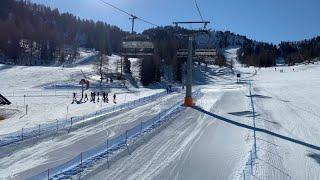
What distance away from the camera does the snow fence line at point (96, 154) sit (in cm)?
2233

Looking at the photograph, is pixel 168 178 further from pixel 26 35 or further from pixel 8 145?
pixel 26 35

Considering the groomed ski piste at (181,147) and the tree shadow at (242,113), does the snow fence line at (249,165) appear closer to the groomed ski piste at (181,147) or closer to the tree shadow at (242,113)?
the groomed ski piste at (181,147)

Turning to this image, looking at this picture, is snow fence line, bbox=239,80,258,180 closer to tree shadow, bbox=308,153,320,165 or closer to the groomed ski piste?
the groomed ski piste

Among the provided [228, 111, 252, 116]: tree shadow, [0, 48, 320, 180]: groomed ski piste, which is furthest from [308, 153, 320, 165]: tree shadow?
[228, 111, 252, 116]: tree shadow

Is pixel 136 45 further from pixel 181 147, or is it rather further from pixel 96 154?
pixel 96 154

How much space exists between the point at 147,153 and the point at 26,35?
164 m

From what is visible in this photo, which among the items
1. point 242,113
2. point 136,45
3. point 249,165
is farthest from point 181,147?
point 136,45

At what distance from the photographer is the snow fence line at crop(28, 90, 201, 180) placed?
73.3ft

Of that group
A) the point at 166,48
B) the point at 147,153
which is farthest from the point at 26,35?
the point at 147,153

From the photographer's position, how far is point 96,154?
2642 cm

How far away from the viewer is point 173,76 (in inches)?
5015

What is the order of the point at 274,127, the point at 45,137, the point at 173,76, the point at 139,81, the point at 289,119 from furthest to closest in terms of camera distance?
the point at 173,76 < the point at 139,81 < the point at 289,119 < the point at 274,127 < the point at 45,137

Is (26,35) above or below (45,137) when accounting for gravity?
above

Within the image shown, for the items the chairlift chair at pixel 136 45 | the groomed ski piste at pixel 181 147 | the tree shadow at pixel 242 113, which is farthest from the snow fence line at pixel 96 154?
the chairlift chair at pixel 136 45
